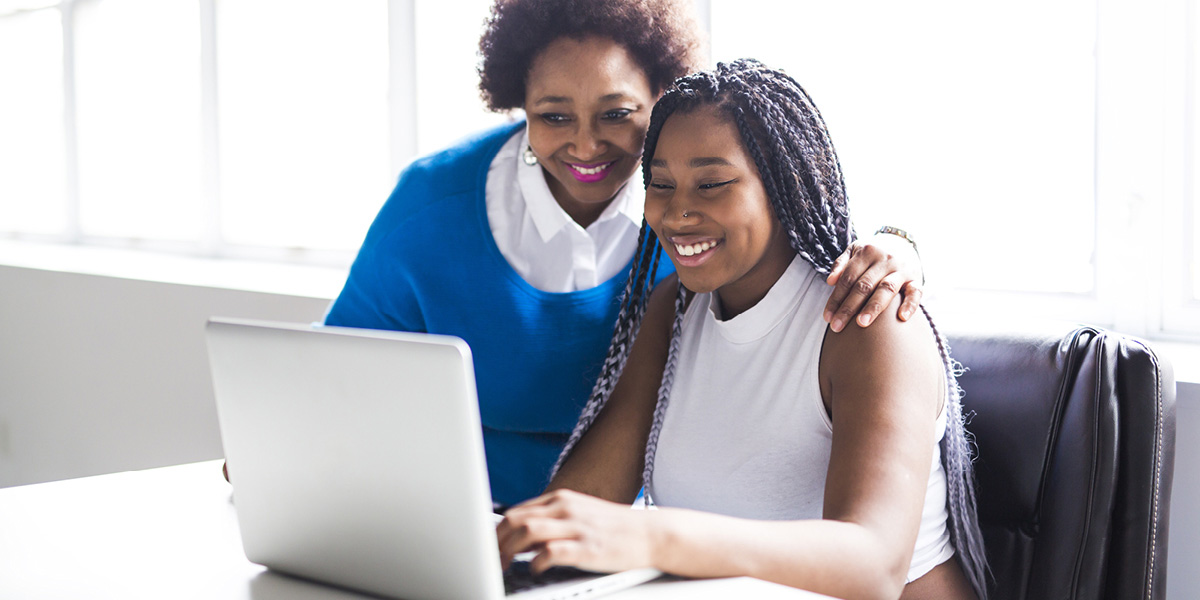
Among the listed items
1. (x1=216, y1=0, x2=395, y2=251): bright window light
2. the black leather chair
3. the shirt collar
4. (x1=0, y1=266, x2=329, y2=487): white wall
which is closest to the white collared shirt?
the shirt collar

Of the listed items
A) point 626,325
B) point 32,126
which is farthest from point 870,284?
point 32,126

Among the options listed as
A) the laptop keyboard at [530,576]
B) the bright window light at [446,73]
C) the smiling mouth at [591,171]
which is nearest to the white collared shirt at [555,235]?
the smiling mouth at [591,171]

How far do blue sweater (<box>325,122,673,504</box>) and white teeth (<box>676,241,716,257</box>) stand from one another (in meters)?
0.29

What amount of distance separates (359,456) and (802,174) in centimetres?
70

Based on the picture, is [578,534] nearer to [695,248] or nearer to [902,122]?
[695,248]

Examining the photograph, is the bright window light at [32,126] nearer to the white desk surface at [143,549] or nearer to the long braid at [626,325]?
the white desk surface at [143,549]

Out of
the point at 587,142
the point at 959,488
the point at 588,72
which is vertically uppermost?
the point at 588,72

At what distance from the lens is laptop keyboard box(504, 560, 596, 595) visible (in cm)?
96

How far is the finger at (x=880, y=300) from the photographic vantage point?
1.22 metres

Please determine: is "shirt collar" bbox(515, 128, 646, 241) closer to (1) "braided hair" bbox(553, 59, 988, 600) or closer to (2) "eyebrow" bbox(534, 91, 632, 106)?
(2) "eyebrow" bbox(534, 91, 632, 106)

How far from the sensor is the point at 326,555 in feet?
3.29

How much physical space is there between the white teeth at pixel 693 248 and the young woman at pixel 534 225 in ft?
0.87

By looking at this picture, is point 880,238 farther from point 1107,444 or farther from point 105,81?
point 105,81

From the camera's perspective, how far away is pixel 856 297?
4.09ft
